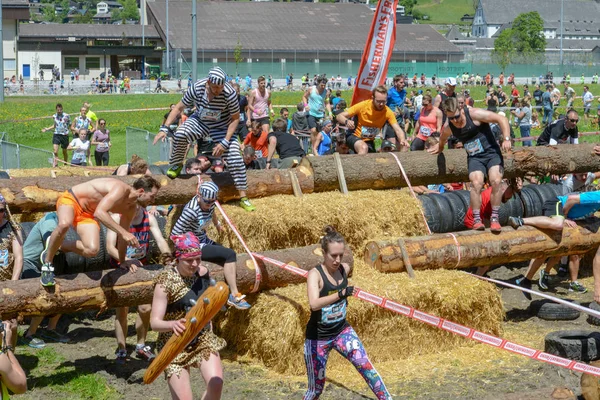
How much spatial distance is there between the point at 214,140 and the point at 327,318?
15.1ft

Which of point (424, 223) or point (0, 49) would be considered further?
point (0, 49)

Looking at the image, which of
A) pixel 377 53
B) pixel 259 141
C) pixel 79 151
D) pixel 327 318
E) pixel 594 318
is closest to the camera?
pixel 327 318

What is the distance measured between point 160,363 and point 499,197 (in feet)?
21.3

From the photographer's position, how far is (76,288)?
9367 millimetres

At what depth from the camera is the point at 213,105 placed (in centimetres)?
1164

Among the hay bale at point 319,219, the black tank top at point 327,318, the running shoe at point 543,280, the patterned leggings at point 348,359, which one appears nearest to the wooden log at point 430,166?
the hay bale at point 319,219

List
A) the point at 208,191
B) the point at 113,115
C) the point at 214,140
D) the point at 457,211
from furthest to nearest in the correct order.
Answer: the point at 113,115 < the point at 457,211 < the point at 214,140 < the point at 208,191

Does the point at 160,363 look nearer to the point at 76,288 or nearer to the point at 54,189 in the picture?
the point at 76,288

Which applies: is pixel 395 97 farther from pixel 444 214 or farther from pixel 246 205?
pixel 246 205

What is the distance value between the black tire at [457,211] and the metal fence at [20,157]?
11.1 m

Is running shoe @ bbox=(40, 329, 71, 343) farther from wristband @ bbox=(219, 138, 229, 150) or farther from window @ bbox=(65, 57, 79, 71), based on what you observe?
window @ bbox=(65, 57, 79, 71)

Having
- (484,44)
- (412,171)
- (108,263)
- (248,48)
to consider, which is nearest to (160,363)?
(108,263)

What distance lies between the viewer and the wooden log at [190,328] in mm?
7047

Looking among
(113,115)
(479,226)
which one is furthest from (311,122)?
(113,115)
